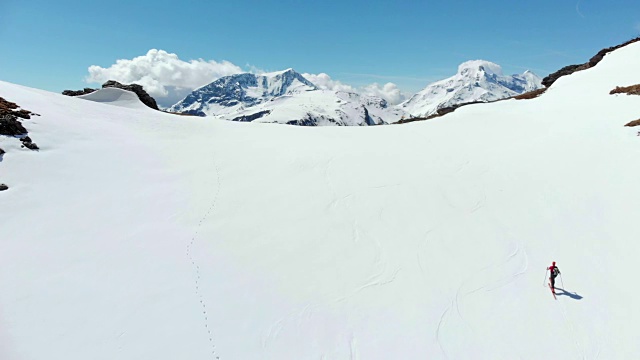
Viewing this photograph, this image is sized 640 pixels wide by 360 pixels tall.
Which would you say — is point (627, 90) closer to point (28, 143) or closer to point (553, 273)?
point (553, 273)

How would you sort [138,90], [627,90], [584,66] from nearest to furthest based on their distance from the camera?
1. [627,90]
2. [584,66]
3. [138,90]

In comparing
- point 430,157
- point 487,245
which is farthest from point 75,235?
point 430,157

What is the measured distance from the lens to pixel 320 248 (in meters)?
15.7

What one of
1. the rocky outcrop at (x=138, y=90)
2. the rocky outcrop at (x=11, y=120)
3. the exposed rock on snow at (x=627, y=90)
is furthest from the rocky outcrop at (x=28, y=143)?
the exposed rock on snow at (x=627, y=90)

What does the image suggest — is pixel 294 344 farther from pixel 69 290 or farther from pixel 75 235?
pixel 75 235

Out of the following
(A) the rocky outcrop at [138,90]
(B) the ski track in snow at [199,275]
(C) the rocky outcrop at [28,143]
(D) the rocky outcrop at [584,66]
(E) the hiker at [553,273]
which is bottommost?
(B) the ski track in snow at [199,275]

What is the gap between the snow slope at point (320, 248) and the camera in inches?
431

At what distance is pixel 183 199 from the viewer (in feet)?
66.6

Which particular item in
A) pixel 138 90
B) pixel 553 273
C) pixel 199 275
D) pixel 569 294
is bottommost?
pixel 199 275

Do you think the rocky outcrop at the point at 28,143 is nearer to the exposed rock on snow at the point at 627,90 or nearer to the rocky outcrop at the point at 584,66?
the exposed rock on snow at the point at 627,90

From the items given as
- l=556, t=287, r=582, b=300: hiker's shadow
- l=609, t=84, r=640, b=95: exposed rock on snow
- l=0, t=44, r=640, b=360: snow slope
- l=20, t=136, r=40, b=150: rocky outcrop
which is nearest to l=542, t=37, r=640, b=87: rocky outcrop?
l=609, t=84, r=640, b=95: exposed rock on snow

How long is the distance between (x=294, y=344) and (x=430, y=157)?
21.4m

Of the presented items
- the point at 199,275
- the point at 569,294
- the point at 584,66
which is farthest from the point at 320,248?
the point at 584,66

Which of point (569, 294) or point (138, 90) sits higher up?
point (138, 90)
